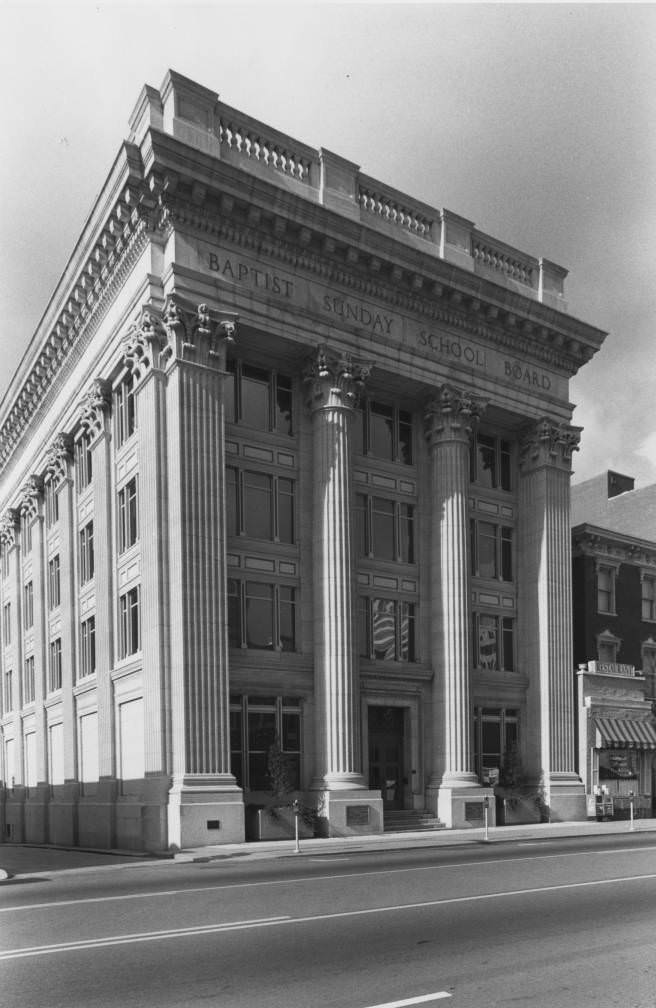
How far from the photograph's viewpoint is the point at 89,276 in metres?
35.1

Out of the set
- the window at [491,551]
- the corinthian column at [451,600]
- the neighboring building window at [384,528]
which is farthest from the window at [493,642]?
the neighboring building window at [384,528]

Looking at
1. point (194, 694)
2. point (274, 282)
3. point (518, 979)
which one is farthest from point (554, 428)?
point (518, 979)

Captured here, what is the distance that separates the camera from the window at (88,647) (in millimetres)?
38062

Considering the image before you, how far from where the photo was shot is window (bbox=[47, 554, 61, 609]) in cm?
4378

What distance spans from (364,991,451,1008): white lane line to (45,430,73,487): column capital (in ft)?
112

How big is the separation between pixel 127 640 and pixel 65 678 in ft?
26.3

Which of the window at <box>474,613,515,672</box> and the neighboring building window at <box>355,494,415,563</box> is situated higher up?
the neighboring building window at <box>355,494,415,563</box>

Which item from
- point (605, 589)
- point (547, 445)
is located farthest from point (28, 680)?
point (605, 589)

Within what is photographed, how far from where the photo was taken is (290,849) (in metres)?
26.5

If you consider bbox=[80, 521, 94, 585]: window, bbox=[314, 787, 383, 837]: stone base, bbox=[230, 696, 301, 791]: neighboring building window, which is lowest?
bbox=[314, 787, 383, 837]: stone base

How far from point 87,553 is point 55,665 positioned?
6.80 metres

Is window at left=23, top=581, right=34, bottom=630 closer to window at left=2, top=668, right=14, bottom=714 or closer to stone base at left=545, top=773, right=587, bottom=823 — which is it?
window at left=2, top=668, right=14, bottom=714

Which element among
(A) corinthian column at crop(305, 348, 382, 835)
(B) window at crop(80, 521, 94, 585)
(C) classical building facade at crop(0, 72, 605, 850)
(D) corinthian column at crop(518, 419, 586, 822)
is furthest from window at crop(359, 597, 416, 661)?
(B) window at crop(80, 521, 94, 585)

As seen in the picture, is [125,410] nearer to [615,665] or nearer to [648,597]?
[615,665]
